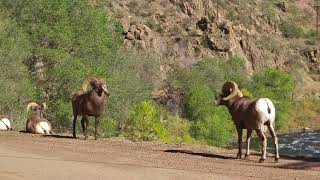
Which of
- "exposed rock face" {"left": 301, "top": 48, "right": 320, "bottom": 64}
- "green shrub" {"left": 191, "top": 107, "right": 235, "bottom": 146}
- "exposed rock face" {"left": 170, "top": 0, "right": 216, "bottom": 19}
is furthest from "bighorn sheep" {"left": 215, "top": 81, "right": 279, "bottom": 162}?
"exposed rock face" {"left": 301, "top": 48, "right": 320, "bottom": 64}

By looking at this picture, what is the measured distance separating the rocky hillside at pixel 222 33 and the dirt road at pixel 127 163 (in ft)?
202

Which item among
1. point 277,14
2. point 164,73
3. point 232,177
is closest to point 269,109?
point 232,177

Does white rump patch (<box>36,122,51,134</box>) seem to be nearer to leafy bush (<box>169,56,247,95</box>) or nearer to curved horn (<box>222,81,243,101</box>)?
curved horn (<box>222,81,243,101</box>)

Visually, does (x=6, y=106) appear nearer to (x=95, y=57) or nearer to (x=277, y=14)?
(x=95, y=57)

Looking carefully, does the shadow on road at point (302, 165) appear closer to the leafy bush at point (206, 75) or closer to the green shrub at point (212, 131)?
the green shrub at point (212, 131)

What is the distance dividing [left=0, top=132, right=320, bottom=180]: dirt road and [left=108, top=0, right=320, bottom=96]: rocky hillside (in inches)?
2427

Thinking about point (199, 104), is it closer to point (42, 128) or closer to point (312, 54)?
point (42, 128)

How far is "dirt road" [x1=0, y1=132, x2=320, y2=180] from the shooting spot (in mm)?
12000

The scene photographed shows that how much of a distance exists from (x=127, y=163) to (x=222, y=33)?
80.0 m

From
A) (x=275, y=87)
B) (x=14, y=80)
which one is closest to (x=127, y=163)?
(x=14, y=80)

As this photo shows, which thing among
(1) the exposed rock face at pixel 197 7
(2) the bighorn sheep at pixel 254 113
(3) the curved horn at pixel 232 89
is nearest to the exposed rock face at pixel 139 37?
(1) the exposed rock face at pixel 197 7

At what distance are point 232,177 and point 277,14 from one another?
120 meters

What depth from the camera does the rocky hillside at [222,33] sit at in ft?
282

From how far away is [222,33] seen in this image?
3629 inches
